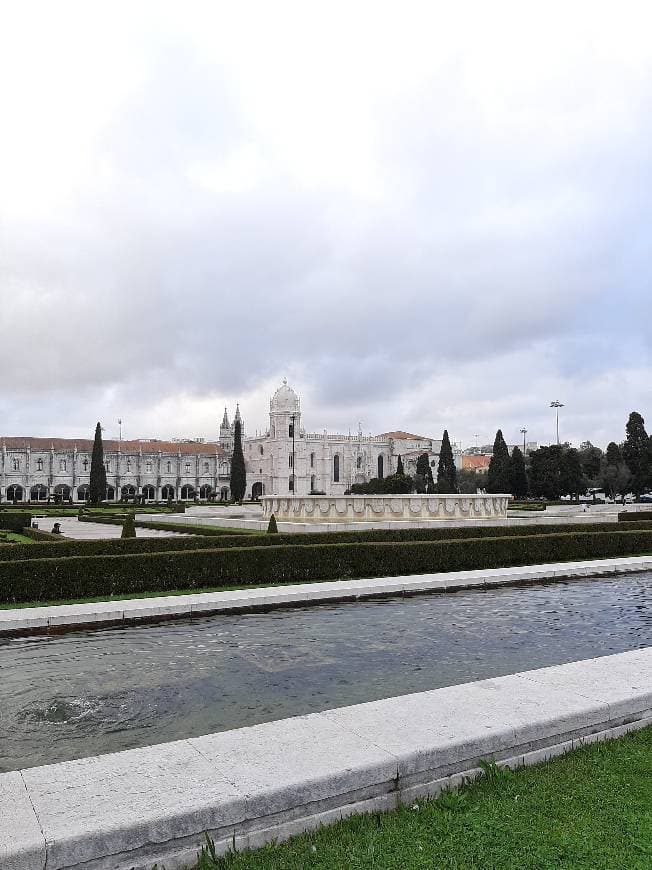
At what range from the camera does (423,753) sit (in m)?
3.82

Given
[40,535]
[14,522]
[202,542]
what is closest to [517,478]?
[14,522]

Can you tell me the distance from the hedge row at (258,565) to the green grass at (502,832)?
8571 millimetres

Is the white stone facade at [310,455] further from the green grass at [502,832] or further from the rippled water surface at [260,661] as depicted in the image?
the green grass at [502,832]

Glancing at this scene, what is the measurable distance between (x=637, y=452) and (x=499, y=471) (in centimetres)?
1213

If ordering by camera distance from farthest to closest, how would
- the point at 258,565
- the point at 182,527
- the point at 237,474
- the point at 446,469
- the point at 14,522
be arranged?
the point at 446,469
the point at 237,474
the point at 14,522
the point at 182,527
the point at 258,565

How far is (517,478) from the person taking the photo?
211ft

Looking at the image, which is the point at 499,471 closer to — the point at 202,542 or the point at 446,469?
the point at 446,469

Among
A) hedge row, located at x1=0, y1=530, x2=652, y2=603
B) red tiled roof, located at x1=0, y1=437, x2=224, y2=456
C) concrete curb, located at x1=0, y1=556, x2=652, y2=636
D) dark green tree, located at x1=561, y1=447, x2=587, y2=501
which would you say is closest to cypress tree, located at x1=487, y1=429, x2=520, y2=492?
dark green tree, located at x1=561, y1=447, x2=587, y2=501

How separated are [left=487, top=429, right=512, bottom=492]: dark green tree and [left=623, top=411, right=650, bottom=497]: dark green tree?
420 inches

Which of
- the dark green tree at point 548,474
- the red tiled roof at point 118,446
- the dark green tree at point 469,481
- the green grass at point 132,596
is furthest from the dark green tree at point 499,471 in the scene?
the green grass at point 132,596

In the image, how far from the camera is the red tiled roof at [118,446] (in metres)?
90.8

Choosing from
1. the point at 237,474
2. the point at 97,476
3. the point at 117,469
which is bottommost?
the point at 97,476

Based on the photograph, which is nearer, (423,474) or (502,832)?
(502,832)

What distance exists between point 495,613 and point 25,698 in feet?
20.2
